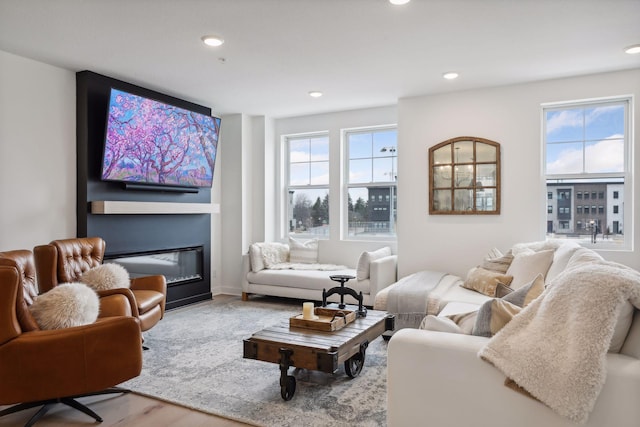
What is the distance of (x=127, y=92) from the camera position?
14.0 ft

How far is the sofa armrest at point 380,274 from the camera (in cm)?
469

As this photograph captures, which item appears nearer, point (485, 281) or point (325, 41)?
point (325, 41)

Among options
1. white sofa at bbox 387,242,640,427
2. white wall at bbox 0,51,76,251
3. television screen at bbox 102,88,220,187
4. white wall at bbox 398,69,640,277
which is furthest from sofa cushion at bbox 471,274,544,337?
white wall at bbox 0,51,76,251

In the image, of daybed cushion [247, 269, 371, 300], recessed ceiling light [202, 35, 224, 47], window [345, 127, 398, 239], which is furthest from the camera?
window [345, 127, 398, 239]

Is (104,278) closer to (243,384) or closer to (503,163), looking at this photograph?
(243,384)

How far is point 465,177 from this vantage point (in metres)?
4.82

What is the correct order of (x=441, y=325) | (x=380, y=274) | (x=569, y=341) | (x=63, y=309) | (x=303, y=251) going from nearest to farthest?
(x=569, y=341) → (x=441, y=325) → (x=63, y=309) → (x=380, y=274) → (x=303, y=251)

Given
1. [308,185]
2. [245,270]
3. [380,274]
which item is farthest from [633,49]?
[245,270]

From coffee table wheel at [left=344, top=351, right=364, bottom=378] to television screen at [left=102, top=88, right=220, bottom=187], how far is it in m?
2.86

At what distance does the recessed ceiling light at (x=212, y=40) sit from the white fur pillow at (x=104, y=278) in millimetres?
1943

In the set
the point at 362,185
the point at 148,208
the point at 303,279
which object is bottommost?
the point at 303,279

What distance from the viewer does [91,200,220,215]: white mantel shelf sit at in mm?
4199

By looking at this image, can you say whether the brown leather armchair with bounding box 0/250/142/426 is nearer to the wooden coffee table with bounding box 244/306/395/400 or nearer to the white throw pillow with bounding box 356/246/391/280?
the wooden coffee table with bounding box 244/306/395/400

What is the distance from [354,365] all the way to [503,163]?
9.14ft
